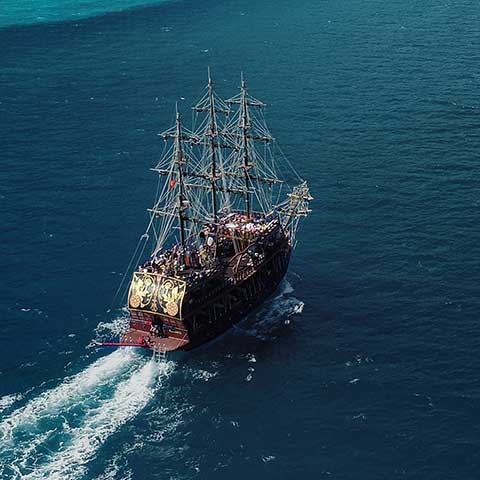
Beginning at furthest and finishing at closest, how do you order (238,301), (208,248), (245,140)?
(245,140) → (208,248) → (238,301)

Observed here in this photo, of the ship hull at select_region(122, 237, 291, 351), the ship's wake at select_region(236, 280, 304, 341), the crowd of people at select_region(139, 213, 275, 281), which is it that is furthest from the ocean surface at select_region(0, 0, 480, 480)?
the crowd of people at select_region(139, 213, 275, 281)

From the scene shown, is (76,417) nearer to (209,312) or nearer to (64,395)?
(64,395)

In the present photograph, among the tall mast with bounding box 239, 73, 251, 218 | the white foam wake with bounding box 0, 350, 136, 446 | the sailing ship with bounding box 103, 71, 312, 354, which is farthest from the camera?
the tall mast with bounding box 239, 73, 251, 218

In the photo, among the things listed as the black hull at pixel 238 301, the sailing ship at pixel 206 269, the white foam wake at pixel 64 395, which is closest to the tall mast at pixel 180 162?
the sailing ship at pixel 206 269

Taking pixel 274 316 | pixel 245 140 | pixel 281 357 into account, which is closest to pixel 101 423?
pixel 281 357

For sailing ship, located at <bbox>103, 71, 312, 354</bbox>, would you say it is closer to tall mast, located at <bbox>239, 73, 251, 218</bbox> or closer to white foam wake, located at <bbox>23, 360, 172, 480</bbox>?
tall mast, located at <bbox>239, 73, 251, 218</bbox>

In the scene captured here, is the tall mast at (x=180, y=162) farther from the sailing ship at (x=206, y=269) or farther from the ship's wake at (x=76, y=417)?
the ship's wake at (x=76, y=417)
